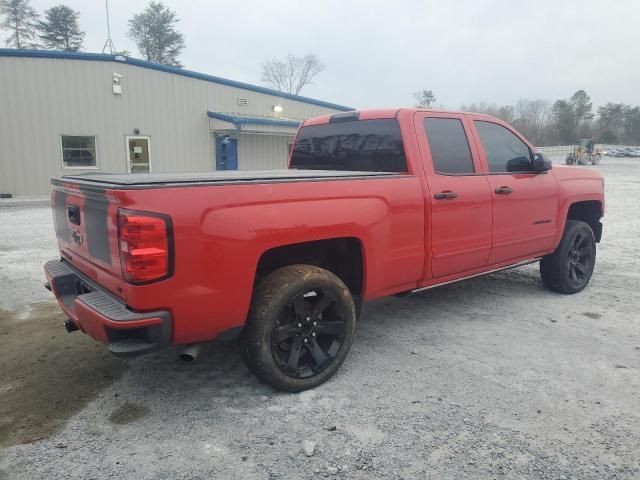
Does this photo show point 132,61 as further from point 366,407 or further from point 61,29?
point 61,29

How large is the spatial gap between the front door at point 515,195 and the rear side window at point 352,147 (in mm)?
939

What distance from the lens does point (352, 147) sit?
4410mm

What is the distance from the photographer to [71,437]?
2727 mm

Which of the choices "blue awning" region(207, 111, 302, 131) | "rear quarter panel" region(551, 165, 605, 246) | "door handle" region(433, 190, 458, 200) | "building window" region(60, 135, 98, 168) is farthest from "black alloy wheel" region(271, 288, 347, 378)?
"blue awning" region(207, 111, 302, 131)

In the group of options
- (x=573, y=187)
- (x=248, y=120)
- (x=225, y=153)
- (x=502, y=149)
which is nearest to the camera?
(x=502, y=149)

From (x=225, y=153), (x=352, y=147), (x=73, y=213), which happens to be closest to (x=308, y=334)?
(x=73, y=213)

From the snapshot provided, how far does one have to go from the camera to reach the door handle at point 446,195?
12.7ft

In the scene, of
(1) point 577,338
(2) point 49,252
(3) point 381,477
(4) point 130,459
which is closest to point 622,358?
(1) point 577,338

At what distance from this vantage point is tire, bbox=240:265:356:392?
3.00m

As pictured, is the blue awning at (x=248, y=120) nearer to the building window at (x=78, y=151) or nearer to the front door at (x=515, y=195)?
the building window at (x=78, y=151)

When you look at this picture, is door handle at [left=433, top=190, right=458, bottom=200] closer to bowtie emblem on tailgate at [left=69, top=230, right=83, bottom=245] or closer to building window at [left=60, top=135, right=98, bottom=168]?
bowtie emblem on tailgate at [left=69, top=230, right=83, bottom=245]

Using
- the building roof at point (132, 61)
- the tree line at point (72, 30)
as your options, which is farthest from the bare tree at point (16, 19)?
the building roof at point (132, 61)

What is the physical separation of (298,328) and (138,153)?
16283 mm

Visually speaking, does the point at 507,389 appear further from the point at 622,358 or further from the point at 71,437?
the point at 71,437
